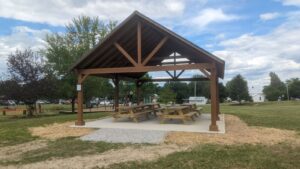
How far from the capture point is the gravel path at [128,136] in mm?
8258

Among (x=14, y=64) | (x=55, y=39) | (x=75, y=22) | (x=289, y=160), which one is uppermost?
(x=75, y=22)

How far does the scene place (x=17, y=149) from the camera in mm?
7391

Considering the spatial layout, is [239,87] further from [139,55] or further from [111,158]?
[111,158]

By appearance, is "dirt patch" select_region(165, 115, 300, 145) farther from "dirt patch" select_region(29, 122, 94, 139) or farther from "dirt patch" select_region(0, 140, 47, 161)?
"dirt patch" select_region(0, 140, 47, 161)

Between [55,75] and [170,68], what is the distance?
15713 millimetres

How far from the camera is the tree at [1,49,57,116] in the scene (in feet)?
65.3

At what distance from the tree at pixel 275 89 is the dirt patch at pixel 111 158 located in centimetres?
6699

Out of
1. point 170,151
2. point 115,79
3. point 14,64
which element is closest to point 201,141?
point 170,151

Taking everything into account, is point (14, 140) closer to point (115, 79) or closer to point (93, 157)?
point (93, 157)

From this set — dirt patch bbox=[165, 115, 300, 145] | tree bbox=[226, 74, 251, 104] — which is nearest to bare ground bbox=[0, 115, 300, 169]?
dirt patch bbox=[165, 115, 300, 145]

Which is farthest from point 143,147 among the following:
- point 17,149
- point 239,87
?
point 239,87

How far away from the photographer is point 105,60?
1262 cm

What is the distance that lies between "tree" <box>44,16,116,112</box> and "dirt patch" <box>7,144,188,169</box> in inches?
691

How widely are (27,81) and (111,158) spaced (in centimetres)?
1616
